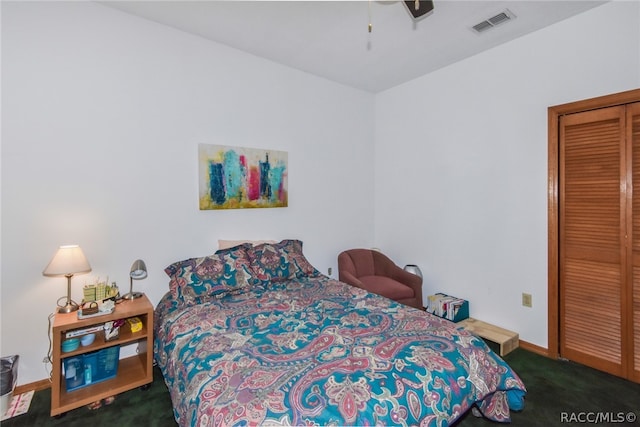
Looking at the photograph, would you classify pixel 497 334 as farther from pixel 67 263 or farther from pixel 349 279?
pixel 67 263

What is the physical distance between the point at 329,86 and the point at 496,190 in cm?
223

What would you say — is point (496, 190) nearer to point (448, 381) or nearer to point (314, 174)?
point (314, 174)

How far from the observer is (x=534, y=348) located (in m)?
2.81

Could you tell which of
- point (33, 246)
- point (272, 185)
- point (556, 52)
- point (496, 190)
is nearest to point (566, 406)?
point (496, 190)

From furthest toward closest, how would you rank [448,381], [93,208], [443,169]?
1. [443,169]
2. [93,208]
3. [448,381]

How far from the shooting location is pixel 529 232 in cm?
284

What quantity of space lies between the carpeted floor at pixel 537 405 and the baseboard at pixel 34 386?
0.16ft

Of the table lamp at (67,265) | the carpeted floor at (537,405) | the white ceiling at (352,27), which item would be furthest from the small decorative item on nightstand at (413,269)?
the table lamp at (67,265)

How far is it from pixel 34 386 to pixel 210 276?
1.41 meters

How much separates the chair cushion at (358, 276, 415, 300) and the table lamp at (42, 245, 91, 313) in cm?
238

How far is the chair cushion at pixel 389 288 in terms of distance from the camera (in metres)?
3.23

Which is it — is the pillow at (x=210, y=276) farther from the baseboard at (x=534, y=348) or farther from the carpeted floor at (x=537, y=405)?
the baseboard at (x=534, y=348)

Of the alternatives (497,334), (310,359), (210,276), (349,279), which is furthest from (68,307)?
(497,334)

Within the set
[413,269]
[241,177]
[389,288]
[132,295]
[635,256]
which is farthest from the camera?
[413,269]
